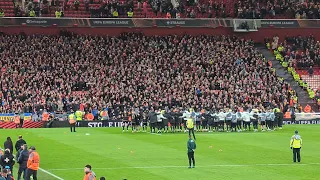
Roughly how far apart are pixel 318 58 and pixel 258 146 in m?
34.0

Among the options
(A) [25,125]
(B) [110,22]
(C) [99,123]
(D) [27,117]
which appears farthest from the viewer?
(B) [110,22]

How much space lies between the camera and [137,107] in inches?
2434

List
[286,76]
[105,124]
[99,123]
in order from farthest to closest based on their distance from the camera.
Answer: [286,76] < [105,124] < [99,123]

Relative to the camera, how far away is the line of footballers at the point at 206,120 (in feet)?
179

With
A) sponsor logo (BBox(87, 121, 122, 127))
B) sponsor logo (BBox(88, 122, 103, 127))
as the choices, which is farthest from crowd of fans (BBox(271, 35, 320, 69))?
sponsor logo (BBox(88, 122, 103, 127))

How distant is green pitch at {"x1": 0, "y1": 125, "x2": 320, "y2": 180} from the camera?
107ft

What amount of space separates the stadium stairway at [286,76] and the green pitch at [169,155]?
1564 cm

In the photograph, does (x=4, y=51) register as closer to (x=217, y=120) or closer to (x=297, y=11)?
(x=217, y=120)

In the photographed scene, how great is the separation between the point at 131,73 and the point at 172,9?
430 inches

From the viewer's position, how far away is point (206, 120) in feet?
184

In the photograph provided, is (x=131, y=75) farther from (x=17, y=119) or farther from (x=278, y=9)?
(x=278, y=9)

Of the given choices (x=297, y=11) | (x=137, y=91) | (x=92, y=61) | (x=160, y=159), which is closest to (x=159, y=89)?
(x=137, y=91)

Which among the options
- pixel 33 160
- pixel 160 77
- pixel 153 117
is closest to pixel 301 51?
pixel 160 77

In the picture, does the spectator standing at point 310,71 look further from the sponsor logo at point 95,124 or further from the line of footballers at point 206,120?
the sponsor logo at point 95,124
